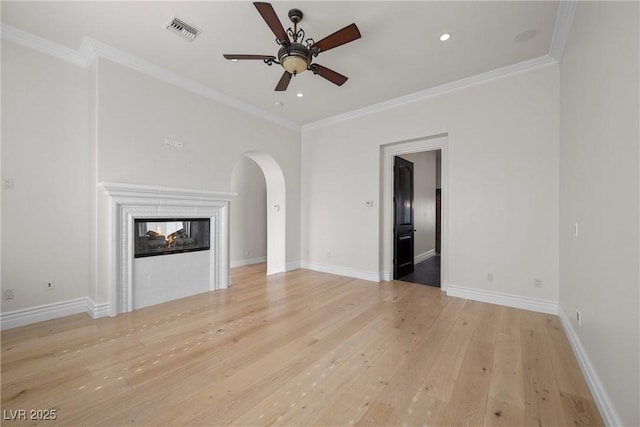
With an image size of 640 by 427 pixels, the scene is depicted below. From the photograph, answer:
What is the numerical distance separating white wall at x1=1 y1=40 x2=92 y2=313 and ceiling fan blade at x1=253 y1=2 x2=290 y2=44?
8.78ft

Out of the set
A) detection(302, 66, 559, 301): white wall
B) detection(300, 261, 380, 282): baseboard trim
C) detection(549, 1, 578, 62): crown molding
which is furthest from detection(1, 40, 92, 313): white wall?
detection(549, 1, 578, 62): crown molding

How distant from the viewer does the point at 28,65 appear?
9.43ft

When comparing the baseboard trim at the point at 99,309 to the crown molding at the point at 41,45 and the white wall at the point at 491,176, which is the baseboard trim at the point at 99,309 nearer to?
the crown molding at the point at 41,45

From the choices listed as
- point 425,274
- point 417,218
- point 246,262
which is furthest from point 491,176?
point 246,262

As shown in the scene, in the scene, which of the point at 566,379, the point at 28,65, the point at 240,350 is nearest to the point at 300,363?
the point at 240,350

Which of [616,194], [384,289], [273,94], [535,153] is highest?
[273,94]

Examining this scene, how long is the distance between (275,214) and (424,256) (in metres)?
4.14

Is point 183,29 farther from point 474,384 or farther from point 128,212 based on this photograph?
point 474,384

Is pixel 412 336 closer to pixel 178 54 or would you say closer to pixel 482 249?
pixel 482 249

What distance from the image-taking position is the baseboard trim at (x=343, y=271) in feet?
15.6

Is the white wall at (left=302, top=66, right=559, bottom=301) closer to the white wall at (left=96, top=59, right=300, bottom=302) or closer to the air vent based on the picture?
the white wall at (left=96, top=59, right=300, bottom=302)

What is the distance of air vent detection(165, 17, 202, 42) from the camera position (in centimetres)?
266

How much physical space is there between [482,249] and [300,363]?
2919 millimetres

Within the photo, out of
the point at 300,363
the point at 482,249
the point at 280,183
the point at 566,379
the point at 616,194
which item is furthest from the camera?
the point at 280,183
